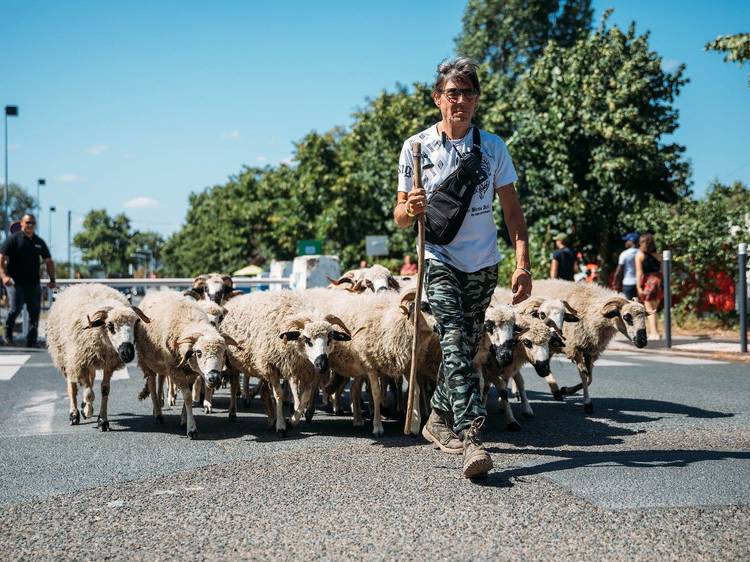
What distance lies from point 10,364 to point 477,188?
33.1 ft

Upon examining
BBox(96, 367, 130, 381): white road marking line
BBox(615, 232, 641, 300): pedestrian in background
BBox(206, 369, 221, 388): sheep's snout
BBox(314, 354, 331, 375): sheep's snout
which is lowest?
BBox(96, 367, 130, 381): white road marking line

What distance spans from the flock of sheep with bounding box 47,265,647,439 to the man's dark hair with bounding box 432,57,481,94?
2.19 meters

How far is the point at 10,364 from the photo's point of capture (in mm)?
12289

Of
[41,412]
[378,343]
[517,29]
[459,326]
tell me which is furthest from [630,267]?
[517,29]

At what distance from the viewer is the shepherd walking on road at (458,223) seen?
4.98 m

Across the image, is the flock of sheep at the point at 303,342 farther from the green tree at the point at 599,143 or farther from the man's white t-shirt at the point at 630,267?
the green tree at the point at 599,143

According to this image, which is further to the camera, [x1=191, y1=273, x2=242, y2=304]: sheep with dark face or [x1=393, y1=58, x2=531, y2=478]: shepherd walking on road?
[x1=191, y1=273, x2=242, y2=304]: sheep with dark face

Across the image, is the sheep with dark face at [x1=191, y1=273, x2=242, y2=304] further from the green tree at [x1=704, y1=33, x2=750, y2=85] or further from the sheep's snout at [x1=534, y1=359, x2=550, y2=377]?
the green tree at [x1=704, y1=33, x2=750, y2=85]

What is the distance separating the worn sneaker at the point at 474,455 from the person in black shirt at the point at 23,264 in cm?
1025

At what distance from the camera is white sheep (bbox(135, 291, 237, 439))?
676cm

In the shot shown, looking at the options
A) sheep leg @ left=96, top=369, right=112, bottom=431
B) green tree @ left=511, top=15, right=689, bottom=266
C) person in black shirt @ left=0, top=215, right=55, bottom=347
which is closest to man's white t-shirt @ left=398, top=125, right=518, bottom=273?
sheep leg @ left=96, top=369, right=112, bottom=431

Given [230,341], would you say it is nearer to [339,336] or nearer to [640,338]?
[339,336]

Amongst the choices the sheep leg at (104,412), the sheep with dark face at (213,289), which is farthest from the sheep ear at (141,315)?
the sheep with dark face at (213,289)

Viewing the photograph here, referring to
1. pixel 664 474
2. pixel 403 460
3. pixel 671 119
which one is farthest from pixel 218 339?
pixel 671 119
